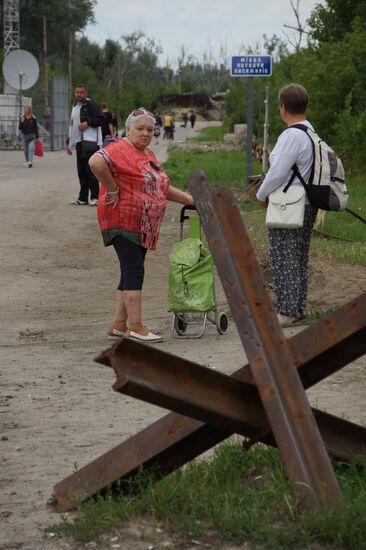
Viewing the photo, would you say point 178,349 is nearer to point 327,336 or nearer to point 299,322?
point 299,322

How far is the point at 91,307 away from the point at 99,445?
5.00 m

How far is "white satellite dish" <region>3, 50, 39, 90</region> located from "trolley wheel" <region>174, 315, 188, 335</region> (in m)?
37.9

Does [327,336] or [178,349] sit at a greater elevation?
[327,336]

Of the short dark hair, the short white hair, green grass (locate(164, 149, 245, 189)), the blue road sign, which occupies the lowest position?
green grass (locate(164, 149, 245, 189))

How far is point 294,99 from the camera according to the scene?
883 cm

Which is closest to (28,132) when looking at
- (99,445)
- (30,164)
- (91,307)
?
(30,164)

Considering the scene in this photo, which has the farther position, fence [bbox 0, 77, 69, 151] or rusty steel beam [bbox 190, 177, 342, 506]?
fence [bbox 0, 77, 69, 151]

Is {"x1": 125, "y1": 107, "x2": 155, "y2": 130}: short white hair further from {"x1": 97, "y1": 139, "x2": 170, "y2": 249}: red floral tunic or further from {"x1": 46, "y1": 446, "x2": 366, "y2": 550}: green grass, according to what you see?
{"x1": 46, "y1": 446, "x2": 366, "y2": 550}: green grass

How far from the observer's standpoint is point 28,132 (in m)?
31.6

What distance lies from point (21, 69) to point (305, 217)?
38.6 metres

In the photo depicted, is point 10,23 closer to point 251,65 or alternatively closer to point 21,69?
point 21,69

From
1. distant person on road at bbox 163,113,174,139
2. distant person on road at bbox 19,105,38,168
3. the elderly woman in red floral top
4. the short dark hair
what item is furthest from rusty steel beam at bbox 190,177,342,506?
distant person on road at bbox 163,113,174,139

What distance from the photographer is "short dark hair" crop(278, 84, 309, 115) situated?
8.79m

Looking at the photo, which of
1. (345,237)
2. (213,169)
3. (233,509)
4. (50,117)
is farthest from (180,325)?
(50,117)
